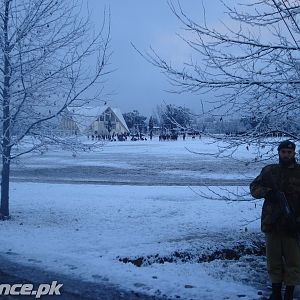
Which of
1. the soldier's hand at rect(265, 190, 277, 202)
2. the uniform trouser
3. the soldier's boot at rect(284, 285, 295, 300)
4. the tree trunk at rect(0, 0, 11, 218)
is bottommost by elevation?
the soldier's boot at rect(284, 285, 295, 300)

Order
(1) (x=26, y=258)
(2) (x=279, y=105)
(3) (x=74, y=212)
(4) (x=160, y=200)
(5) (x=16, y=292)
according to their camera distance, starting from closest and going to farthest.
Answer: (5) (x=16, y=292) < (2) (x=279, y=105) < (1) (x=26, y=258) < (3) (x=74, y=212) < (4) (x=160, y=200)

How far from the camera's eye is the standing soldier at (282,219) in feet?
16.6

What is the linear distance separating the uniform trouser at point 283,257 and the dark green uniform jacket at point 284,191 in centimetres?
12

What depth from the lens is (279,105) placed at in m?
6.80

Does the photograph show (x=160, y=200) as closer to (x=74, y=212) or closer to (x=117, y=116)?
(x=74, y=212)

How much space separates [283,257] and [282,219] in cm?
50

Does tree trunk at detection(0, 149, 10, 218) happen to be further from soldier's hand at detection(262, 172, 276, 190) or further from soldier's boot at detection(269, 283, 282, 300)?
soldier's boot at detection(269, 283, 282, 300)

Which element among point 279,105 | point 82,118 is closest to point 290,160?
point 279,105

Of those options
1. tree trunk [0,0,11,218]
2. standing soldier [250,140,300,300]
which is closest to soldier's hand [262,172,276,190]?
standing soldier [250,140,300,300]

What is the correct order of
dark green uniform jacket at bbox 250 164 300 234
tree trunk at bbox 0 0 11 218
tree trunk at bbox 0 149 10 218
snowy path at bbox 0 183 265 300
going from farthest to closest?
tree trunk at bbox 0 149 10 218, tree trunk at bbox 0 0 11 218, snowy path at bbox 0 183 265 300, dark green uniform jacket at bbox 250 164 300 234

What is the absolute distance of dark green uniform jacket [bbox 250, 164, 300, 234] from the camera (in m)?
5.04

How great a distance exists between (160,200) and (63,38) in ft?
18.3

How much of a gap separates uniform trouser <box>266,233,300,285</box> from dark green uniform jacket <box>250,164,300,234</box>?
115mm

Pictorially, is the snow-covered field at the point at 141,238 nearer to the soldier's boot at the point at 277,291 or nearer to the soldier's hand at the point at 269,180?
the soldier's boot at the point at 277,291
